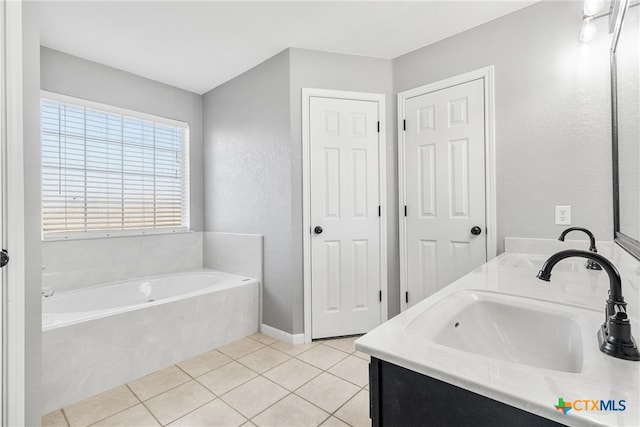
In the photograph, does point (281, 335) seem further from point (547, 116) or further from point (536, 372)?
point (547, 116)

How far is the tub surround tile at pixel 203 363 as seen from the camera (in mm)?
2076

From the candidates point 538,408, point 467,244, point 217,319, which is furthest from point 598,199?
point 217,319

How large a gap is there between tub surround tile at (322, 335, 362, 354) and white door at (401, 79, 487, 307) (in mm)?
601

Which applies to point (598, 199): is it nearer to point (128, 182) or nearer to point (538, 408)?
point (538, 408)

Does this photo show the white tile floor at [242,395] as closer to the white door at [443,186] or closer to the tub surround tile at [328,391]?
the tub surround tile at [328,391]

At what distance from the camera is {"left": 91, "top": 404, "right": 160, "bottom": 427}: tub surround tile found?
1.55 m

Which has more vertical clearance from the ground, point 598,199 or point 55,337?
point 598,199

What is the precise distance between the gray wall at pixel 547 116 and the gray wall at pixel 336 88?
2.30ft

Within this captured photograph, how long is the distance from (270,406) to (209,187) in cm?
244

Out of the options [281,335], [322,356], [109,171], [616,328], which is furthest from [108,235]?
[616,328]

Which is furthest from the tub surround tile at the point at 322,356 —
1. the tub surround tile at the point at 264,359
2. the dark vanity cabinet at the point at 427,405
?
the dark vanity cabinet at the point at 427,405

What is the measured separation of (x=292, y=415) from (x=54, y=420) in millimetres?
1266

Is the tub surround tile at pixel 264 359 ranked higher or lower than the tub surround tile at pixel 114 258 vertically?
lower

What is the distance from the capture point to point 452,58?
7.68ft
